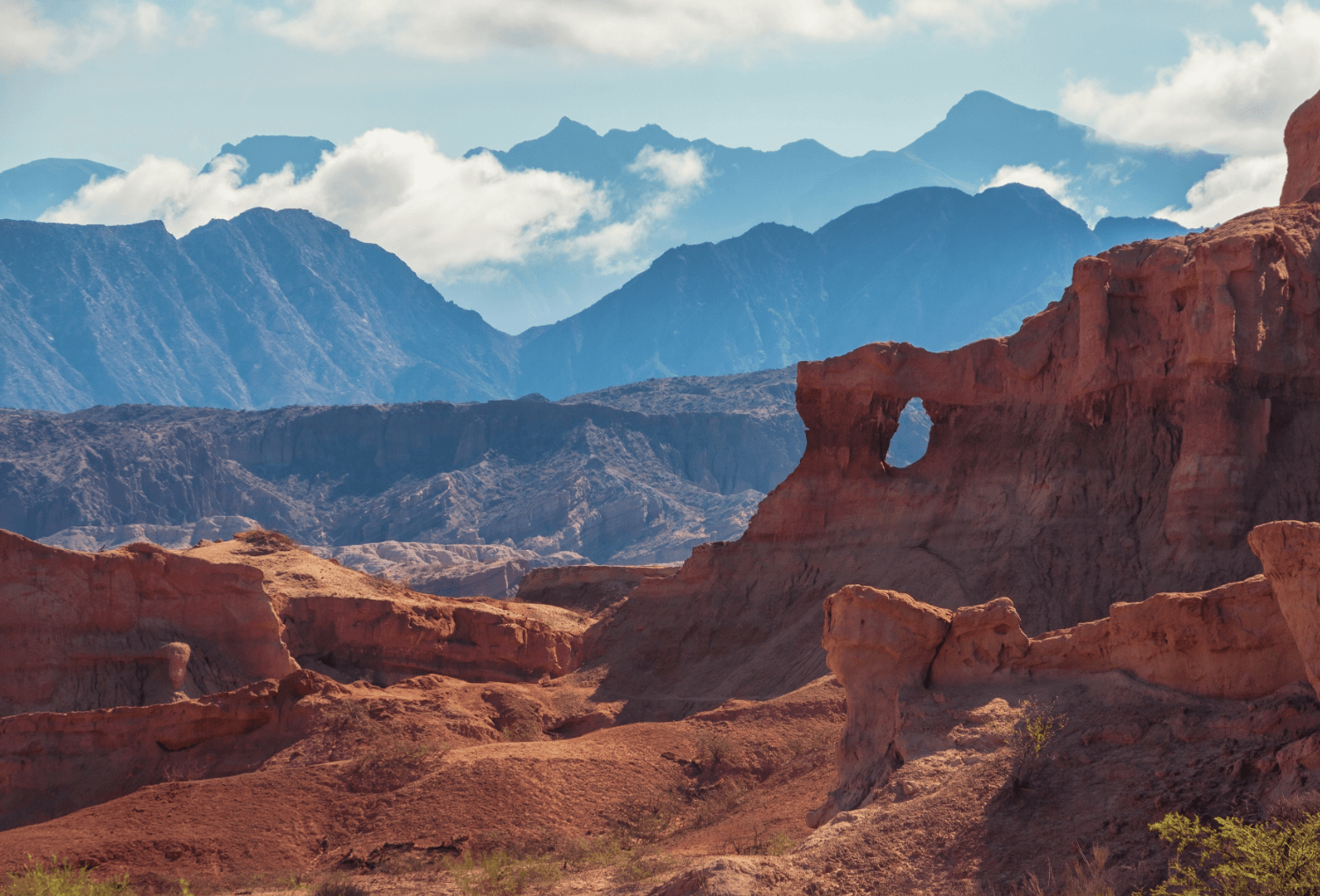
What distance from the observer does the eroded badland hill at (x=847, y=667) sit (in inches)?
515

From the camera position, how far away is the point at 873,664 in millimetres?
16312

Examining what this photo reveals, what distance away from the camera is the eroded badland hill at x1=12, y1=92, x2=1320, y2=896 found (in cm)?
1307

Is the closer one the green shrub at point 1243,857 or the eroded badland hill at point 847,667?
the green shrub at point 1243,857

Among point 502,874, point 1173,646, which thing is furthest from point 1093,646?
point 502,874

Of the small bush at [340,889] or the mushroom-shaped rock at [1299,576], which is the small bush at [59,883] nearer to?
the small bush at [340,889]

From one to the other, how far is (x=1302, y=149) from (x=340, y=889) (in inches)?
1046

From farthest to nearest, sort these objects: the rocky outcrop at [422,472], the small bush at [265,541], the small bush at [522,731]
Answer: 1. the rocky outcrop at [422,472]
2. the small bush at [265,541]
3. the small bush at [522,731]

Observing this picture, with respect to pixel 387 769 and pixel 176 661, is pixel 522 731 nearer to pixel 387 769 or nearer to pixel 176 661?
pixel 387 769

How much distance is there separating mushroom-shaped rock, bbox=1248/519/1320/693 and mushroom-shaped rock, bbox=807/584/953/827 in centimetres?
434

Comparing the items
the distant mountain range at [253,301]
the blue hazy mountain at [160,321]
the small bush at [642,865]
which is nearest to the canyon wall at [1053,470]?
the small bush at [642,865]

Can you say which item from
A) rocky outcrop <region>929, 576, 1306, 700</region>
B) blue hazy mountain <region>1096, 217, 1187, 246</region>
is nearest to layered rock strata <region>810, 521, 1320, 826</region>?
rocky outcrop <region>929, 576, 1306, 700</region>

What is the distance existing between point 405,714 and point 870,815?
40.3 ft

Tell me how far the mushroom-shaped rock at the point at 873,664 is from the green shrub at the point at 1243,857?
4.53 m

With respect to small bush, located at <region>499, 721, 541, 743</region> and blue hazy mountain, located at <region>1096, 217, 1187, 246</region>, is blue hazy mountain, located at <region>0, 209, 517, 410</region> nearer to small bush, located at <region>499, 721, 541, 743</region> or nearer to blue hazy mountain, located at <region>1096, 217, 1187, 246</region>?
blue hazy mountain, located at <region>1096, 217, 1187, 246</region>
